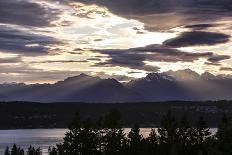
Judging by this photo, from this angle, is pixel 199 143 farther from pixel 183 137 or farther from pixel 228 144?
pixel 228 144

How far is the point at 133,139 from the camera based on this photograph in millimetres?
81000

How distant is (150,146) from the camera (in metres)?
81.8

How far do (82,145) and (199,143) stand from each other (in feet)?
71.6

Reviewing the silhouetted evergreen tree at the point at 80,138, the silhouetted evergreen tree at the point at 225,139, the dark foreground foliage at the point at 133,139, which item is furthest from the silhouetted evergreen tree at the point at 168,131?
the silhouetted evergreen tree at the point at 225,139

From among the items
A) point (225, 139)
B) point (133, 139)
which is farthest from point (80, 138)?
point (225, 139)

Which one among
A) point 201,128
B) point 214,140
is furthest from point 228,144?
point 201,128

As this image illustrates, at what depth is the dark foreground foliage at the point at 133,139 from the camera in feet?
222

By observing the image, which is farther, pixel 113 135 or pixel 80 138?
pixel 113 135

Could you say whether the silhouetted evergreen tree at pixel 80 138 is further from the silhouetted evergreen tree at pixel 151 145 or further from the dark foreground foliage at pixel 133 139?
the silhouetted evergreen tree at pixel 151 145

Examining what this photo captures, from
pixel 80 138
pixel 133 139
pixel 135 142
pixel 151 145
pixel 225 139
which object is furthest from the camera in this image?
pixel 151 145

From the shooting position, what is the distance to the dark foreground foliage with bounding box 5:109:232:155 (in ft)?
222

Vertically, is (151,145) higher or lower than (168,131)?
lower

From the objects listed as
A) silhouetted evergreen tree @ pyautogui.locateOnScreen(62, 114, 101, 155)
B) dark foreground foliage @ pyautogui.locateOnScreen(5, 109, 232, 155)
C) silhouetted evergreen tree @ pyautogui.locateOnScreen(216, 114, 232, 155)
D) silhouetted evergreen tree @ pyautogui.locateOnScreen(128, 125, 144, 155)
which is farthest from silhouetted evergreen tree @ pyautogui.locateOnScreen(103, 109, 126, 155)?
silhouetted evergreen tree @ pyautogui.locateOnScreen(216, 114, 232, 155)

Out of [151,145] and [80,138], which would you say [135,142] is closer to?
[151,145]
